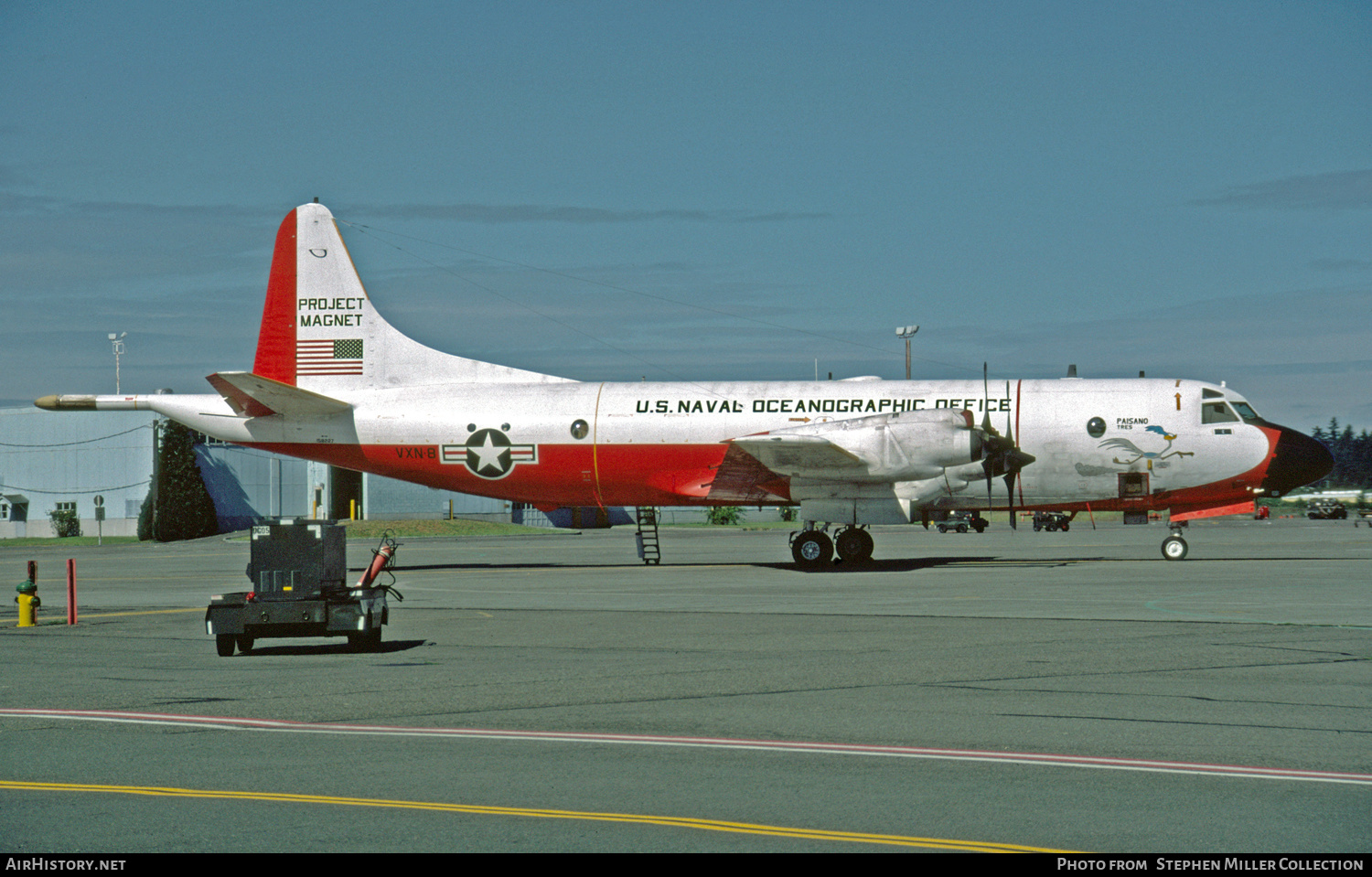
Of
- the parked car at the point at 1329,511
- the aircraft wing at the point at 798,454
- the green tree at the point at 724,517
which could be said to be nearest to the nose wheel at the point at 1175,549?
the aircraft wing at the point at 798,454

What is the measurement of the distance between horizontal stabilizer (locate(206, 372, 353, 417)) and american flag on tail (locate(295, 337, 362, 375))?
1.51 meters

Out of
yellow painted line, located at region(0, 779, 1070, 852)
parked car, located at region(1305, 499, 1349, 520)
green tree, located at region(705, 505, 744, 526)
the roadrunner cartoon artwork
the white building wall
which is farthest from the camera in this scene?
parked car, located at region(1305, 499, 1349, 520)

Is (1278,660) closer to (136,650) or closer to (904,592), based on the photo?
(904,592)

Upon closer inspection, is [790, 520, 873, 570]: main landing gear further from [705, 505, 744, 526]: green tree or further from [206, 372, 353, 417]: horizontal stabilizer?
[705, 505, 744, 526]: green tree

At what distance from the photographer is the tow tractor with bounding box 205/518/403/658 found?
15.2 metres

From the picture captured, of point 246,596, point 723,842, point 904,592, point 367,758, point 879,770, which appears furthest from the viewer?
point 904,592

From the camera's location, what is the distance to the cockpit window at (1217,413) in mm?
32344

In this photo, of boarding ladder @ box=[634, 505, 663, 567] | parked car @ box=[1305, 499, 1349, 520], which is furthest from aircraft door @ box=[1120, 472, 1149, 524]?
parked car @ box=[1305, 499, 1349, 520]

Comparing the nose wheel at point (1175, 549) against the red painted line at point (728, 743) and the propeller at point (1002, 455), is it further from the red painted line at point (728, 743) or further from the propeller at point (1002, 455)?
the red painted line at point (728, 743)

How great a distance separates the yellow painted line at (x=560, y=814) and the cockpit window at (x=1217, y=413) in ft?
94.4

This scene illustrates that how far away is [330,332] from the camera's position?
3612 cm

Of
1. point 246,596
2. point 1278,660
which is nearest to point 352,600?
point 246,596

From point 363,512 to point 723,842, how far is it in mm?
81527

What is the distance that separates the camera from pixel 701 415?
110 feet
